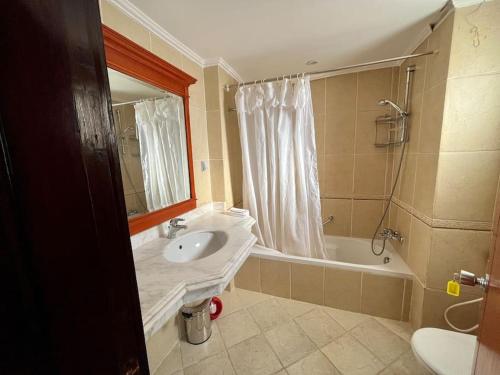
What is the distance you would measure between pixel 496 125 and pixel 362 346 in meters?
1.62

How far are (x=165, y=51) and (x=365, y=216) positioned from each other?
7.99 ft

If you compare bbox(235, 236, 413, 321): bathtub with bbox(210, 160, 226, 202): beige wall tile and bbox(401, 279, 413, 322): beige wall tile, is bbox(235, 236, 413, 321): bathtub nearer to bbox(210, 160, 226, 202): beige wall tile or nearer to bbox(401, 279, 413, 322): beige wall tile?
bbox(401, 279, 413, 322): beige wall tile

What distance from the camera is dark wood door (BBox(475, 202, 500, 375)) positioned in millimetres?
526

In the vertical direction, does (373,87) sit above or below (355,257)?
above

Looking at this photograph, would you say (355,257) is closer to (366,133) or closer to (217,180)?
(366,133)

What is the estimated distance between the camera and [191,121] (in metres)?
1.69

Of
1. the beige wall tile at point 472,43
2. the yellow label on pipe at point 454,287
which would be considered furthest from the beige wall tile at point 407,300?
the beige wall tile at point 472,43

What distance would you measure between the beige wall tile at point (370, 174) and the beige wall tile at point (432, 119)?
60cm

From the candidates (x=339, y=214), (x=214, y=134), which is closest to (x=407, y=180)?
(x=339, y=214)

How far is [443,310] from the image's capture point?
4.65ft

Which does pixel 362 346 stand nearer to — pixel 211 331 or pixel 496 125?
pixel 211 331

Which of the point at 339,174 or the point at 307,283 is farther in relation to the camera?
the point at 339,174

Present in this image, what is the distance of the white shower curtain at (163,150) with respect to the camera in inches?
52.3

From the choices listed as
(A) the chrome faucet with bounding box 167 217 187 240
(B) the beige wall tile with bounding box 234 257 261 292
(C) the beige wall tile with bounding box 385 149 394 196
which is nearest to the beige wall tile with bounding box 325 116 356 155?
(C) the beige wall tile with bounding box 385 149 394 196
